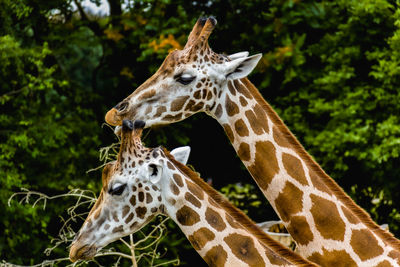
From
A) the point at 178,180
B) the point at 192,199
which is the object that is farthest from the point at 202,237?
the point at 178,180

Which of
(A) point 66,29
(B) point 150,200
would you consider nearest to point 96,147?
(A) point 66,29

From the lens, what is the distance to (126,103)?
192 inches

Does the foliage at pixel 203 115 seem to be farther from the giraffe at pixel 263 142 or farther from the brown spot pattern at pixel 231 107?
the brown spot pattern at pixel 231 107

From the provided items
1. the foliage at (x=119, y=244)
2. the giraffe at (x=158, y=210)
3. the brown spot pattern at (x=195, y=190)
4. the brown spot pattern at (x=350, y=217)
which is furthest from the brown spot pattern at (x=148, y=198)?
the foliage at (x=119, y=244)

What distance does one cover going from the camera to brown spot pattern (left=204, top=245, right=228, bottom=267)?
4215mm

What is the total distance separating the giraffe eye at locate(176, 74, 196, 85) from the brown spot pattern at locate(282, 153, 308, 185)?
850mm

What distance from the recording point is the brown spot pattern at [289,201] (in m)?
4.87

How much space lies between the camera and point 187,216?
427cm

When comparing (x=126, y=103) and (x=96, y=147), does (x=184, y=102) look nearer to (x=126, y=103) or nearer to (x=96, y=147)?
(x=126, y=103)

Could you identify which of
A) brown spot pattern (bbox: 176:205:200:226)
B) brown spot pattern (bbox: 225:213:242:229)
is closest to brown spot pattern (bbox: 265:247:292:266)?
brown spot pattern (bbox: 225:213:242:229)

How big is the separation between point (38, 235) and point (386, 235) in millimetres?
7289

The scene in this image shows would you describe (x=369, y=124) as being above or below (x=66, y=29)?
below

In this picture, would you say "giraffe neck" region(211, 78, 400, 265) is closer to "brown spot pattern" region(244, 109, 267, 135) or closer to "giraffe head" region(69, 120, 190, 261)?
"brown spot pattern" region(244, 109, 267, 135)

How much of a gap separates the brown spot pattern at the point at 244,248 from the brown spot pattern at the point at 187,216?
0.72ft
